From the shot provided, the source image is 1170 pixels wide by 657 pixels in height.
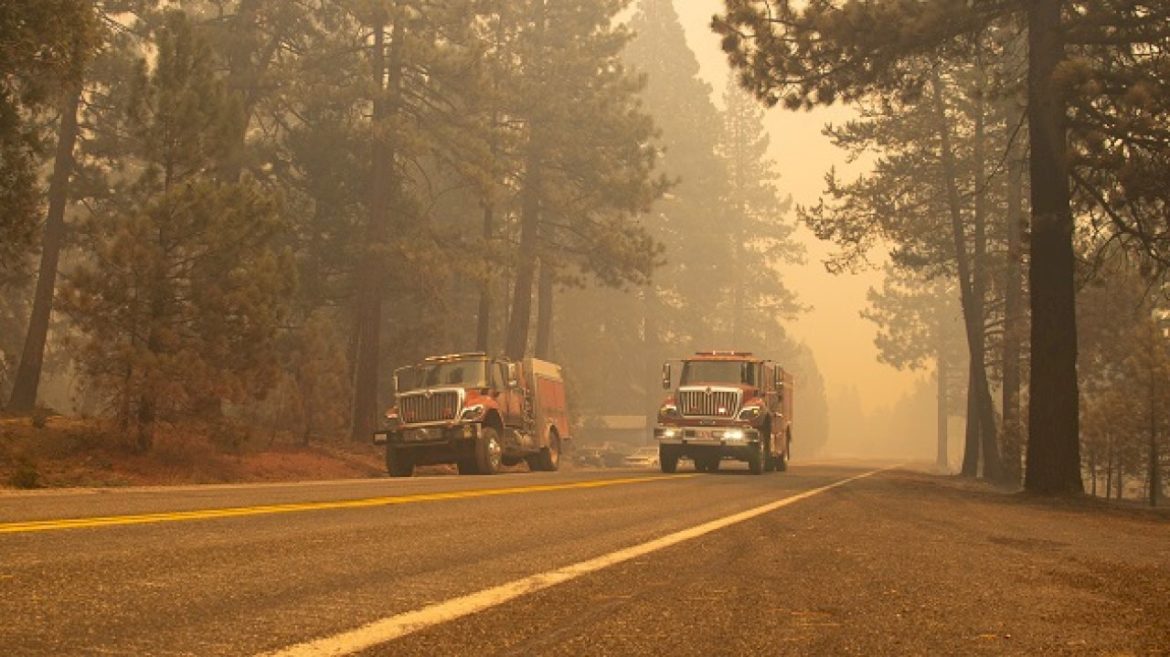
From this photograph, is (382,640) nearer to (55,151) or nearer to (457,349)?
(55,151)

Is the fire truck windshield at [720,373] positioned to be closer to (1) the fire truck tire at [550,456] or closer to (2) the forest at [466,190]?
(1) the fire truck tire at [550,456]

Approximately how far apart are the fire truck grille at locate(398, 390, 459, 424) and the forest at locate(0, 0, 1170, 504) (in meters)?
3.20

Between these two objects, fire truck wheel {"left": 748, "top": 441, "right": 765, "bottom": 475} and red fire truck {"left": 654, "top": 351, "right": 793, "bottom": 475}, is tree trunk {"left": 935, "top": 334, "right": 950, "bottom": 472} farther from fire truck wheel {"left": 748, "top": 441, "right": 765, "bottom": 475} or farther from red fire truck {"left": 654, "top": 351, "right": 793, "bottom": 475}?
fire truck wheel {"left": 748, "top": 441, "right": 765, "bottom": 475}

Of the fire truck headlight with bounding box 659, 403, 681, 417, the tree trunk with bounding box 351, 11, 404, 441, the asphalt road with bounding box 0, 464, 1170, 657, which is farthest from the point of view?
the tree trunk with bounding box 351, 11, 404, 441

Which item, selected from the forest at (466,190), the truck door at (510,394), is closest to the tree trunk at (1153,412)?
the forest at (466,190)

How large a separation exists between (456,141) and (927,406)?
15575cm

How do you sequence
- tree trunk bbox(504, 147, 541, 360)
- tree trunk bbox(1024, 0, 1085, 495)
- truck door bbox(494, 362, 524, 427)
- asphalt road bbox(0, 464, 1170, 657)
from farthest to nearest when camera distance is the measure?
tree trunk bbox(504, 147, 541, 360), truck door bbox(494, 362, 524, 427), tree trunk bbox(1024, 0, 1085, 495), asphalt road bbox(0, 464, 1170, 657)

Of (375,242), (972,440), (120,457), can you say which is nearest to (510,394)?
(120,457)

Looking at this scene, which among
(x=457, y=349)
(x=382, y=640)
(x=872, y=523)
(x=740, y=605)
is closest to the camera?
(x=382, y=640)

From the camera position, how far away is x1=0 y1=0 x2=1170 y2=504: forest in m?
17.0

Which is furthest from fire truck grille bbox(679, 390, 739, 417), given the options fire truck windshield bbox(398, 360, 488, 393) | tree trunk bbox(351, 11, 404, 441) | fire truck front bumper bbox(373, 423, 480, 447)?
tree trunk bbox(351, 11, 404, 441)

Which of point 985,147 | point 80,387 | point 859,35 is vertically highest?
point 985,147

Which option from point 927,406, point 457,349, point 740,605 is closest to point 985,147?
point 457,349

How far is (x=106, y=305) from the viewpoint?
17.4m
